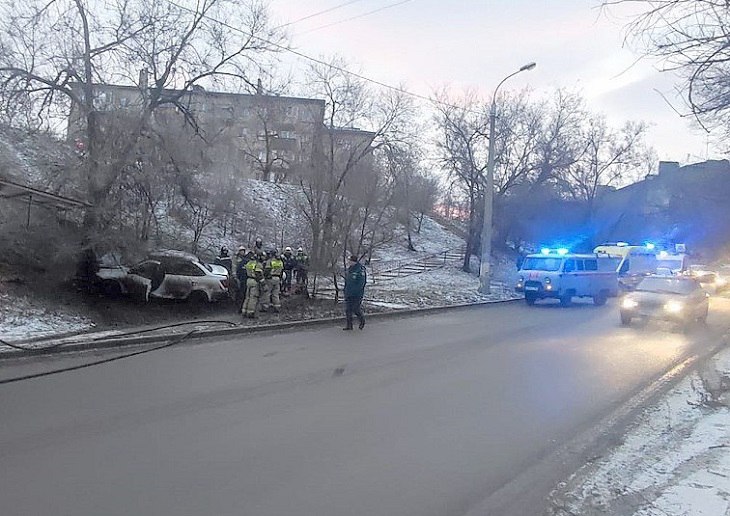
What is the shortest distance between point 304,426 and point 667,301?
47.9 ft

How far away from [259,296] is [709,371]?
10.6 m

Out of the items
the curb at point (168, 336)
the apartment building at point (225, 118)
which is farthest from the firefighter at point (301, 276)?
the apartment building at point (225, 118)

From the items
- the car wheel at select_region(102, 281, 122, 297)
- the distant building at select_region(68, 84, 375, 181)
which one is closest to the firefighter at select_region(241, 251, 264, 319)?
the car wheel at select_region(102, 281, 122, 297)

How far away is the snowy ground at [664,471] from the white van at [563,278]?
16170 millimetres

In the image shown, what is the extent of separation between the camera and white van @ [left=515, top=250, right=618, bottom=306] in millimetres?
25234

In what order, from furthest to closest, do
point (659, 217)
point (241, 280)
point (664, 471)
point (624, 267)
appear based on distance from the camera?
→ point (659, 217), point (624, 267), point (241, 280), point (664, 471)

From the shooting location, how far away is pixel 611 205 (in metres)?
63.4

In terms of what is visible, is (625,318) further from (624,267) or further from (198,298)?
(624,267)

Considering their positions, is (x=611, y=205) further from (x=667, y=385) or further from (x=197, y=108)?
(x=667, y=385)

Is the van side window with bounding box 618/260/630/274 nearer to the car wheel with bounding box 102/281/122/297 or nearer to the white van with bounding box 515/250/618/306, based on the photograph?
the white van with bounding box 515/250/618/306

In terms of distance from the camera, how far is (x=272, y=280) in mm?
17656

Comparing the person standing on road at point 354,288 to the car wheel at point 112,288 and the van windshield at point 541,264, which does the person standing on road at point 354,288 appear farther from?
the van windshield at point 541,264

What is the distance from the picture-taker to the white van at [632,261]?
32.9 meters

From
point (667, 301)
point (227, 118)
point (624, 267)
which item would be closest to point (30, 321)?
point (227, 118)
